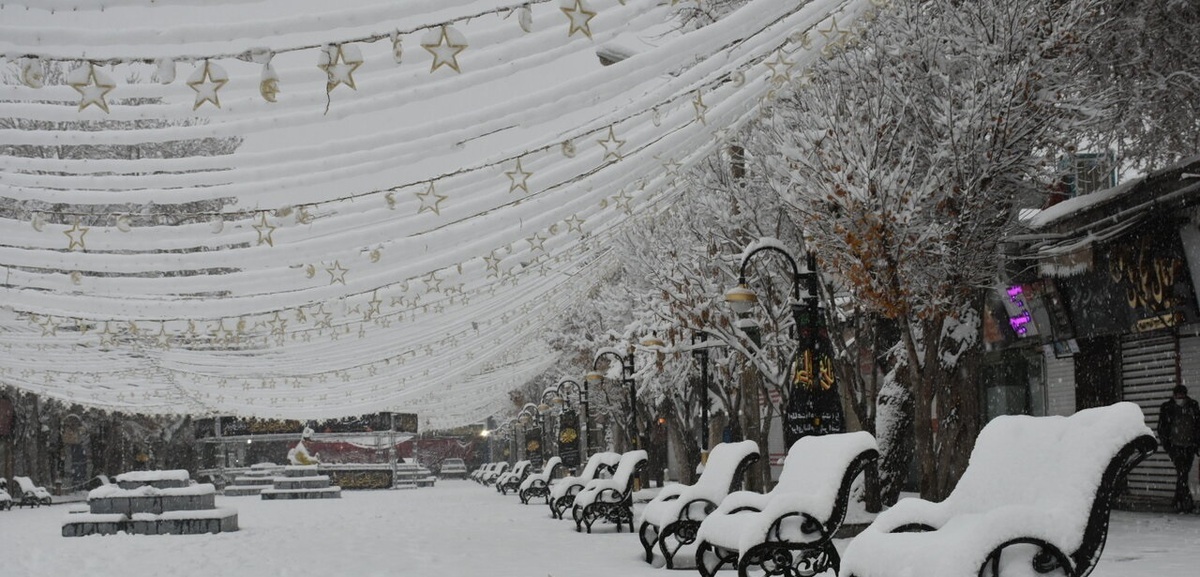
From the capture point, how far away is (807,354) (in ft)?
43.0

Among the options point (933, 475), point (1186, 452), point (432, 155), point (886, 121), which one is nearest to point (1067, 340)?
point (1186, 452)

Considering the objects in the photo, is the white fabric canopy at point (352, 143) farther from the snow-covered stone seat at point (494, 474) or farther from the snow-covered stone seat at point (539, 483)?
the snow-covered stone seat at point (494, 474)

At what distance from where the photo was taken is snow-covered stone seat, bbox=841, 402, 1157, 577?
5.11 metres

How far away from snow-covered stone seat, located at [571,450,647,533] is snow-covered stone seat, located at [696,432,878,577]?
→ 6939 mm

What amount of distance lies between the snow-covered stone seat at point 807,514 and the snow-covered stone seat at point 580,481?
10.8 m

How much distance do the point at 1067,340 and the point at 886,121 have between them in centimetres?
787

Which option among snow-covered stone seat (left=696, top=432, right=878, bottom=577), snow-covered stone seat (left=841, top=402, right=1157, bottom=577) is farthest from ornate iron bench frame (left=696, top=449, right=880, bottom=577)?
snow-covered stone seat (left=841, top=402, right=1157, bottom=577)

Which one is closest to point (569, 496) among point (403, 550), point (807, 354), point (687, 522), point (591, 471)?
point (591, 471)

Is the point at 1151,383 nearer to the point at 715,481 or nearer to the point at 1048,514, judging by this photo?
the point at 715,481

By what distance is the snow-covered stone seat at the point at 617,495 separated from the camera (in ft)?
50.9

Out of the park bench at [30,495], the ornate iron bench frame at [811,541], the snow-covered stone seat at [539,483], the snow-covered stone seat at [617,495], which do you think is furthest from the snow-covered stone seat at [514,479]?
the ornate iron bench frame at [811,541]

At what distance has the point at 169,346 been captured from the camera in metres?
12.5

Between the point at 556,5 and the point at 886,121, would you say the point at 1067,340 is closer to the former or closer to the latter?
the point at 886,121

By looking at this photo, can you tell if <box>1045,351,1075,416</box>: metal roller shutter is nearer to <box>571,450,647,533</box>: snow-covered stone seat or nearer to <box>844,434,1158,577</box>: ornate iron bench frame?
<box>571,450,647,533</box>: snow-covered stone seat
